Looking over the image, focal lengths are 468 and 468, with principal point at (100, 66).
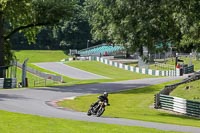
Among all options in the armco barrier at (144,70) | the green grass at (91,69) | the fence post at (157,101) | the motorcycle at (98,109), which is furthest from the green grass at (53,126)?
the armco barrier at (144,70)

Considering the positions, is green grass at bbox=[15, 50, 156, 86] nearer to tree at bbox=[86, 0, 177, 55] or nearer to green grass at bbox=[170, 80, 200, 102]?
green grass at bbox=[170, 80, 200, 102]

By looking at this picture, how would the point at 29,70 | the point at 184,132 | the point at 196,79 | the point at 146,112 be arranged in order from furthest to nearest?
the point at 29,70, the point at 196,79, the point at 146,112, the point at 184,132

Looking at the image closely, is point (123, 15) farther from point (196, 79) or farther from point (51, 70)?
point (51, 70)

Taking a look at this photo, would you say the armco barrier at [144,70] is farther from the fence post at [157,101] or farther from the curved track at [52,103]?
the fence post at [157,101]

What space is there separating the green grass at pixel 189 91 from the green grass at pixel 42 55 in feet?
211

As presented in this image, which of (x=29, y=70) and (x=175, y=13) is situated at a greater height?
(x=175, y=13)

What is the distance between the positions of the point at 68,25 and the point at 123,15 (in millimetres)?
95972

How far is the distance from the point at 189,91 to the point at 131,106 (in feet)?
34.7

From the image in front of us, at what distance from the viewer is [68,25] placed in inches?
4830

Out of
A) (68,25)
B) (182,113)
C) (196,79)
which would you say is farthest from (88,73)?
(68,25)

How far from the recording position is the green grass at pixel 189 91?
39469 mm

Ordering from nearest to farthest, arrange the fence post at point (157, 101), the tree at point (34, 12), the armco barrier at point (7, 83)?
→ the fence post at point (157, 101)
the armco barrier at point (7, 83)
the tree at point (34, 12)

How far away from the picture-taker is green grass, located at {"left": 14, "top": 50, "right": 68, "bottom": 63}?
350ft

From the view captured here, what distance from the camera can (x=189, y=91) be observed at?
41.3 m
